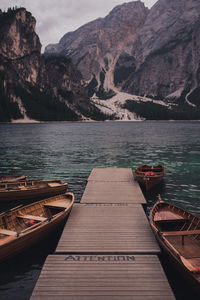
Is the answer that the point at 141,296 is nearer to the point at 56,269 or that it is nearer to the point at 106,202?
the point at 56,269

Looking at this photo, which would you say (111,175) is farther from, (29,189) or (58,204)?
(58,204)

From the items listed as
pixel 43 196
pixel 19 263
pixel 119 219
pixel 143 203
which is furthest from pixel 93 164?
pixel 19 263

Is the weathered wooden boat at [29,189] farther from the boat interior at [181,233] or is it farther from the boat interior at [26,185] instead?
the boat interior at [181,233]

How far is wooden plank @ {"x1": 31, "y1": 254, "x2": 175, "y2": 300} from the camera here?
8.97 metres

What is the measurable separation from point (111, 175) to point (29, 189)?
38.2 ft

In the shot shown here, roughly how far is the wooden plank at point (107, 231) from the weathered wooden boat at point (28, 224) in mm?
991

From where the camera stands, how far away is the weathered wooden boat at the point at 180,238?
948 centimetres

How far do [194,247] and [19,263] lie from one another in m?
8.91

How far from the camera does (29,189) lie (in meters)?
21.4

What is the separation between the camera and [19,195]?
69.1 ft

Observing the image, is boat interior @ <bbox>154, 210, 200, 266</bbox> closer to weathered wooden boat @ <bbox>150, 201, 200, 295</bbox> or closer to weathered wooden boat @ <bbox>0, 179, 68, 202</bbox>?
weathered wooden boat @ <bbox>150, 201, 200, 295</bbox>

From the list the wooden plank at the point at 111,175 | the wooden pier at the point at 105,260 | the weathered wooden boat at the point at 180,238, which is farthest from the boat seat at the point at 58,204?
the wooden plank at the point at 111,175

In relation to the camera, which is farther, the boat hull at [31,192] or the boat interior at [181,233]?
the boat hull at [31,192]

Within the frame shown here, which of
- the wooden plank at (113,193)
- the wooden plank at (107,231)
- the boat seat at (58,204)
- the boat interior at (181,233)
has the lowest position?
the wooden plank at (113,193)
